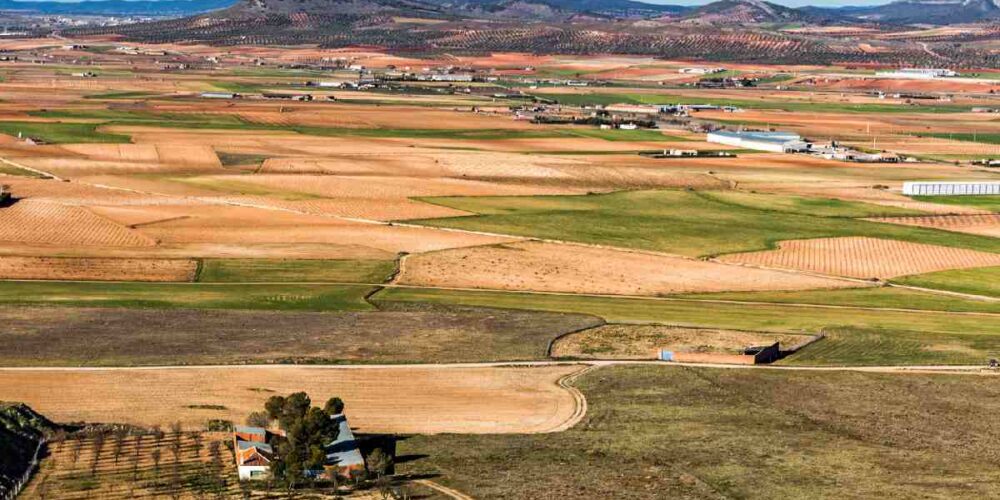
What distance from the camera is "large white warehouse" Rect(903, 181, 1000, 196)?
364 ft

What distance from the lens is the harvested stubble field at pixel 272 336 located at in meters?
57.3

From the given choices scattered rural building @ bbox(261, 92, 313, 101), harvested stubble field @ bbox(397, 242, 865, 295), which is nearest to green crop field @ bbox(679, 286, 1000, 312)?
harvested stubble field @ bbox(397, 242, 865, 295)

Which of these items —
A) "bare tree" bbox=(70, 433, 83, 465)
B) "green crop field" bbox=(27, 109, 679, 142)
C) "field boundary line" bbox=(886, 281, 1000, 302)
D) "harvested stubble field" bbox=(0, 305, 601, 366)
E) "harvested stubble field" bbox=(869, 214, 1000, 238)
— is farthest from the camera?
"green crop field" bbox=(27, 109, 679, 142)

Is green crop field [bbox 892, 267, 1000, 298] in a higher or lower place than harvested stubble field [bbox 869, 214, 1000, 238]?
higher

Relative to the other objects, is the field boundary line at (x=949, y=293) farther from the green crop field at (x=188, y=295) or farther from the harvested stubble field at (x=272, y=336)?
the green crop field at (x=188, y=295)

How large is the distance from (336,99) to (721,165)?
7534 centimetres

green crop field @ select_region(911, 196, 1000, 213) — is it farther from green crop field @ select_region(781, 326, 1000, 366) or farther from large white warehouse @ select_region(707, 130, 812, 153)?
green crop field @ select_region(781, 326, 1000, 366)

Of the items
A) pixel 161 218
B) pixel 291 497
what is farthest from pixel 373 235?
pixel 291 497

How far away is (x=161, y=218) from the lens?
91875mm

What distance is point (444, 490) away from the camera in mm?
Answer: 42000

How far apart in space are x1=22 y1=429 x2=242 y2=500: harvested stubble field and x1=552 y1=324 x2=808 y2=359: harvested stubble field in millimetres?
18713

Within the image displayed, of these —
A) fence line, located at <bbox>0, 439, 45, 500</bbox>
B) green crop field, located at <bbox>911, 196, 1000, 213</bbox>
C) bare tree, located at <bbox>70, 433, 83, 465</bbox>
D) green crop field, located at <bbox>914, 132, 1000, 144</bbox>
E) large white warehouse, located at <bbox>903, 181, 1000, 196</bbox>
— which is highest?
fence line, located at <bbox>0, 439, 45, 500</bbox>

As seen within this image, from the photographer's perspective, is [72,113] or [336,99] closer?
[72,113]

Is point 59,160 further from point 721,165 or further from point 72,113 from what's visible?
point 721,165
